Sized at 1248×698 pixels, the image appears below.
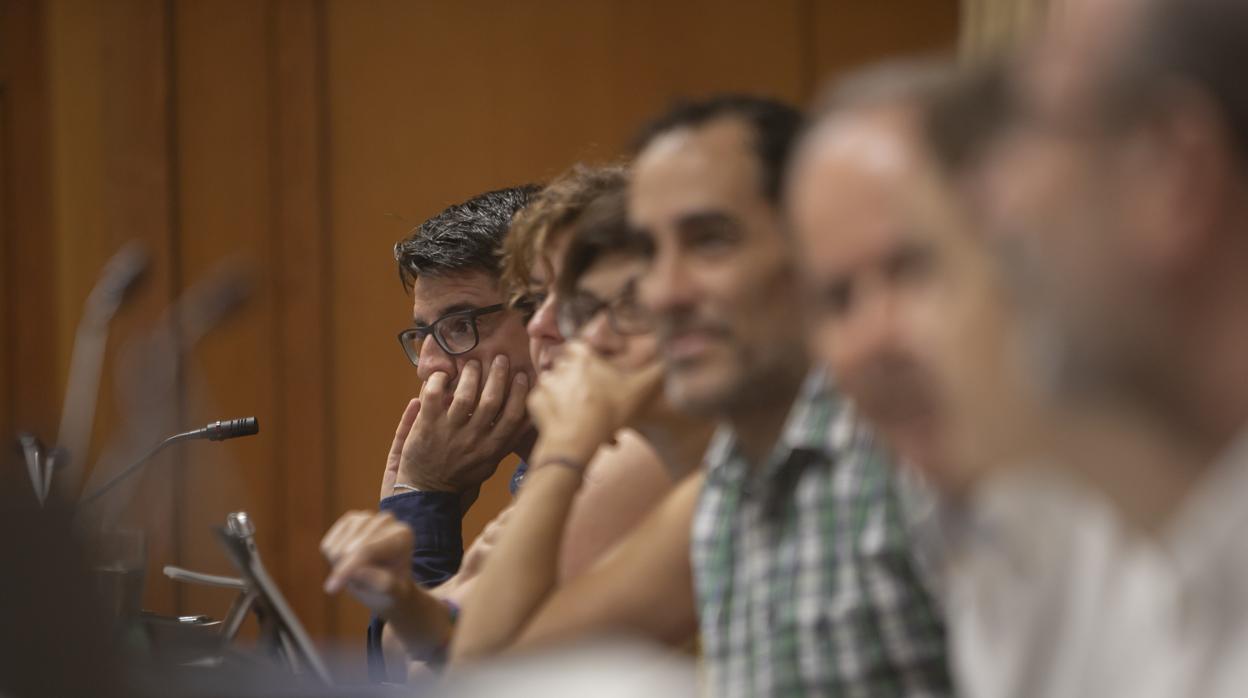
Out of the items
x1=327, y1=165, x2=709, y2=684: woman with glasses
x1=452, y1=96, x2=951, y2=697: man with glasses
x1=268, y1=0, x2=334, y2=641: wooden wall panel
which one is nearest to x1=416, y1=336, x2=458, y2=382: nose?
x1=327, y1=165, x2=709, y2=684: woman with glasses

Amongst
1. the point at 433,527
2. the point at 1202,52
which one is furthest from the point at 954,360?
the point at 433,527

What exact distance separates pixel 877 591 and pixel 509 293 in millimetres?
551

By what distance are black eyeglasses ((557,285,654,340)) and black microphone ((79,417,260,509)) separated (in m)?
0.41

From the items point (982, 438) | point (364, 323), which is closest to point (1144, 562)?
point (982, 438)

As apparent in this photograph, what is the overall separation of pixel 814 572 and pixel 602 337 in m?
0.26

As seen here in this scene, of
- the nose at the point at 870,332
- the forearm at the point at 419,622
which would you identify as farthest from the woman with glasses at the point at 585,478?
the nose at the point at 870,332

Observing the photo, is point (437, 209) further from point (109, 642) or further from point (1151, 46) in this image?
point (1151, 46)

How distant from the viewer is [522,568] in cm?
90

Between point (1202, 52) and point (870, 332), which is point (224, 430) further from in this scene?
point (1202, 52)

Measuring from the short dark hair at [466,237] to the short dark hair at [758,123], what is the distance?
17.3 inches

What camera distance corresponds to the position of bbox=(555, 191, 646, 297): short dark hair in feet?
2.96

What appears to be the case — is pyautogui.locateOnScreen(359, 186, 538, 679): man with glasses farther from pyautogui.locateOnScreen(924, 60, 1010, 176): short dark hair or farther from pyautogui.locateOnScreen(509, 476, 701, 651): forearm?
pyautogui.locateOnScreen(924, 60, 1010, 176): short dark hair

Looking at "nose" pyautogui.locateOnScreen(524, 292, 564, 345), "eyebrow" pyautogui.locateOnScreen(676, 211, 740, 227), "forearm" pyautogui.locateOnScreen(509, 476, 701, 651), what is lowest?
"forearm" pyautogui.locateOnScreen(509, 476, 701, 651)

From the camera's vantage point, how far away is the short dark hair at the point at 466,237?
134cm
